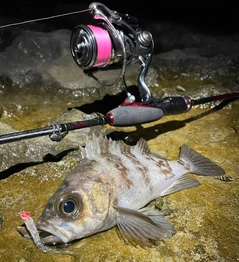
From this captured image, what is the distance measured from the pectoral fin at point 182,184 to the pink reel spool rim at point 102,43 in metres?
1.34

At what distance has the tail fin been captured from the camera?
325 centimetres

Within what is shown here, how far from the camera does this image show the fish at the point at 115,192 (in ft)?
7.78

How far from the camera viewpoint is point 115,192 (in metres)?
2.63

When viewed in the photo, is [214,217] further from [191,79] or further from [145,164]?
[191,79]

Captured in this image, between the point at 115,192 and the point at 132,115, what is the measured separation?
0.89 meters

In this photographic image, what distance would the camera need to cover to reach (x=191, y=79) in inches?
206

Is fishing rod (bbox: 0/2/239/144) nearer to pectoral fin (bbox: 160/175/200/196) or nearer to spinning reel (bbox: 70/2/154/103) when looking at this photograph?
spinning reel (bbox: 70/2/154/103)

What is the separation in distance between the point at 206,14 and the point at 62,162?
5.16m

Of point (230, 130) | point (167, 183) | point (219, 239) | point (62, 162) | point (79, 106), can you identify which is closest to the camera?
point (219, 239)

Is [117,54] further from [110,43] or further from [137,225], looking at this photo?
[137,225]

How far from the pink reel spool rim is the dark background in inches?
116

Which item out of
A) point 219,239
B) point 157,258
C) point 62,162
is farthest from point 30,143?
point 219,239

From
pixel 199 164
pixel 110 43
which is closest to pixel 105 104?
pixel 110 43

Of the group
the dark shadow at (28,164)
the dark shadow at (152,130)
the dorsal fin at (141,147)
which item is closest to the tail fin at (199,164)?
the dorsal fin at (141,147)
